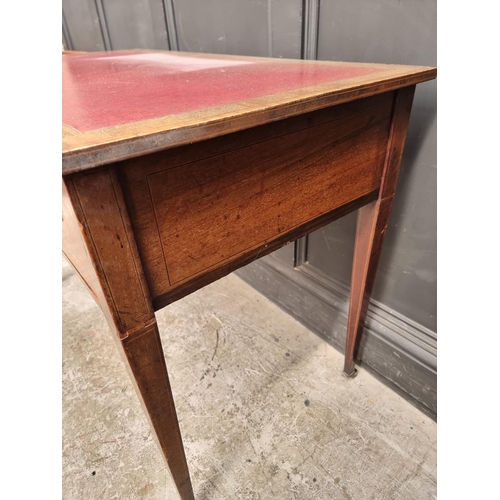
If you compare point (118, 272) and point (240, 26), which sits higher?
point (240, 26)

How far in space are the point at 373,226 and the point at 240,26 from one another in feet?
2.57

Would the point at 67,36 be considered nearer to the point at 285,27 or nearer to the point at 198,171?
the point at 285,27

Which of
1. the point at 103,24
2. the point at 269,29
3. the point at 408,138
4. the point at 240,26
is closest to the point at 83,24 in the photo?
the point at 103,24

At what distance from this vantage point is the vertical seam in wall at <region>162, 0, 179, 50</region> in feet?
4.50

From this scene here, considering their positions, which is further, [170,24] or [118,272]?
[170,24]

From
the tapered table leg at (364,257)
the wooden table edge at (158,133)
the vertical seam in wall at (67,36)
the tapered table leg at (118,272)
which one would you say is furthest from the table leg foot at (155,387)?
the vertical seam in wall at (67,36)

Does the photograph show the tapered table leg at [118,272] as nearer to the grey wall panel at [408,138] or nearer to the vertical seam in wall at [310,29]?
the grey wall panel at [408,138]

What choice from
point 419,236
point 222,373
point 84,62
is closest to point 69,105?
point 84,62

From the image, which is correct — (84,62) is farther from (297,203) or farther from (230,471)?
(230,471)

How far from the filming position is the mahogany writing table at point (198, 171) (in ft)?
1.32

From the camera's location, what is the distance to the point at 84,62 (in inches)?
42.3

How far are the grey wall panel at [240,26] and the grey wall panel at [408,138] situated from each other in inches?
4.5

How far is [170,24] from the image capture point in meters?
1.42

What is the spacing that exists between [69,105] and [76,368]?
3.38ft
